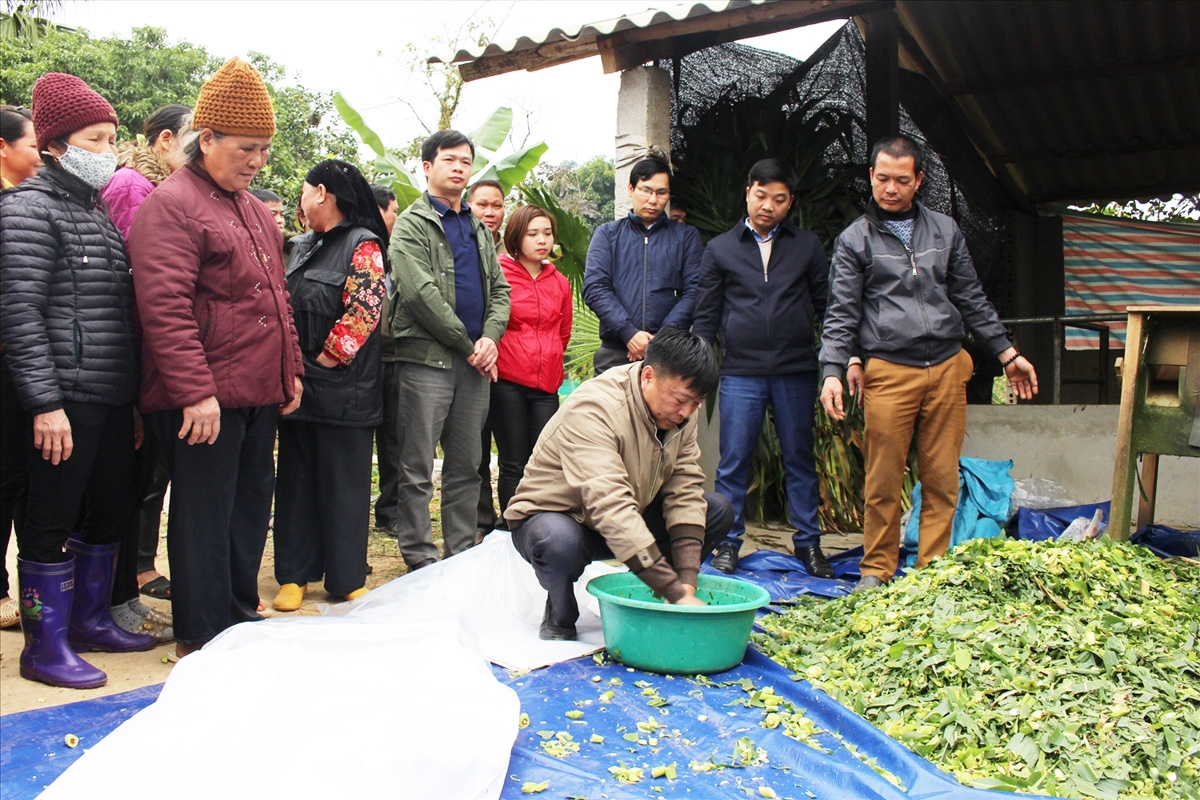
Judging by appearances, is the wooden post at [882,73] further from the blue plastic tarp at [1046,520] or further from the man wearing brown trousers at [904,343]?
the blue plastic tarp at [1046,520]

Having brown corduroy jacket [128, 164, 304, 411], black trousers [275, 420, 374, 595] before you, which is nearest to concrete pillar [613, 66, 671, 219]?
black trousers [275, 420, 374, 595]

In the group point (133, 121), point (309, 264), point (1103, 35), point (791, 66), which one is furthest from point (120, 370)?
point (133, 121)

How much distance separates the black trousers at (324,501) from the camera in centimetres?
353

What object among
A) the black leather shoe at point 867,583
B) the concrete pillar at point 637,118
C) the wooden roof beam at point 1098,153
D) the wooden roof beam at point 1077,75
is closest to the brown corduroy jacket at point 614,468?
the black leather shoe at point 867,583

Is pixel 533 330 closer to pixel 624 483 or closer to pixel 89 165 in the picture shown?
Result: pixel 624 483

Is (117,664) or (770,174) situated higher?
(770,174)

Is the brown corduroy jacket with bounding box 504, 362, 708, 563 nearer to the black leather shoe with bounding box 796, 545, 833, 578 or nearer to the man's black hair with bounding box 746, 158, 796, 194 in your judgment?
the black leather shoe with bounding box 796, 545, 833, 578

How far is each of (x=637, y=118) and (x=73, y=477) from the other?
11.1ft

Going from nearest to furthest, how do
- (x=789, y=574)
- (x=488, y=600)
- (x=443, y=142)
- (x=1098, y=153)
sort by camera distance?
(x=488, y=600) < (x=443, y=142) < (x=789, y=574) < (x=1098, y=153)

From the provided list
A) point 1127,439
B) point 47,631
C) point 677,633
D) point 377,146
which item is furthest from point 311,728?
point 377,146

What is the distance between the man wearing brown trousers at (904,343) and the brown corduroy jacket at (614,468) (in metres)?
0.97

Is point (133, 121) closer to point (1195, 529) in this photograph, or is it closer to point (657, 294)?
point (657, 294)

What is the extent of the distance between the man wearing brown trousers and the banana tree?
4894 mm

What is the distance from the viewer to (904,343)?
3754 millimetres
